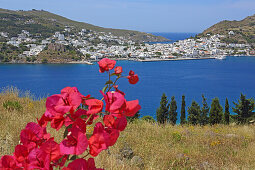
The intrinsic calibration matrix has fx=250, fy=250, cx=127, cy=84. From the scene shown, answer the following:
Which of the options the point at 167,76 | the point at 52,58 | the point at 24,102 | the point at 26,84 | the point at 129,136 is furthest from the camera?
the point at 52,58

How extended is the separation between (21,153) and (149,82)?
3469cm

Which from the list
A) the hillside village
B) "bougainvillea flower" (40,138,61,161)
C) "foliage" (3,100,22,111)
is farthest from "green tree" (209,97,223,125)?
the hillside village

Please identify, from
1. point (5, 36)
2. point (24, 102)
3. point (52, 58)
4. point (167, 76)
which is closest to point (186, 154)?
point (24, 102)

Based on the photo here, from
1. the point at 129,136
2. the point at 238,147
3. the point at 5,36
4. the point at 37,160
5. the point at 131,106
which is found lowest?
the point at 238,147

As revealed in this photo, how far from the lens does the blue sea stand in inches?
1133

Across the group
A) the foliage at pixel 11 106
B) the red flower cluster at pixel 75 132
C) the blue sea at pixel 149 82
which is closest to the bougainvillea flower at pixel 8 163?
the red flower cluster at pixel 75 132

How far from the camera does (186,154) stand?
3066mm

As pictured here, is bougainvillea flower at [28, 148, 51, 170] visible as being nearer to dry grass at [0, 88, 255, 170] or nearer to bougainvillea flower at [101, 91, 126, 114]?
bougainvillea flower at [101, 91, 126, 114]

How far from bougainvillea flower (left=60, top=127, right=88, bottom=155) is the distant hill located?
83554 mm

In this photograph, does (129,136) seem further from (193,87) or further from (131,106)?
(193,87)

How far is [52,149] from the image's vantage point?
1.99ft

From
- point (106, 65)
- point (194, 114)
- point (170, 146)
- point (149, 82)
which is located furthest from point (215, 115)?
point (149, 82)

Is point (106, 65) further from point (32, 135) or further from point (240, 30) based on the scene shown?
point (240, 30)

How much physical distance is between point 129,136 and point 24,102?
2.29m
